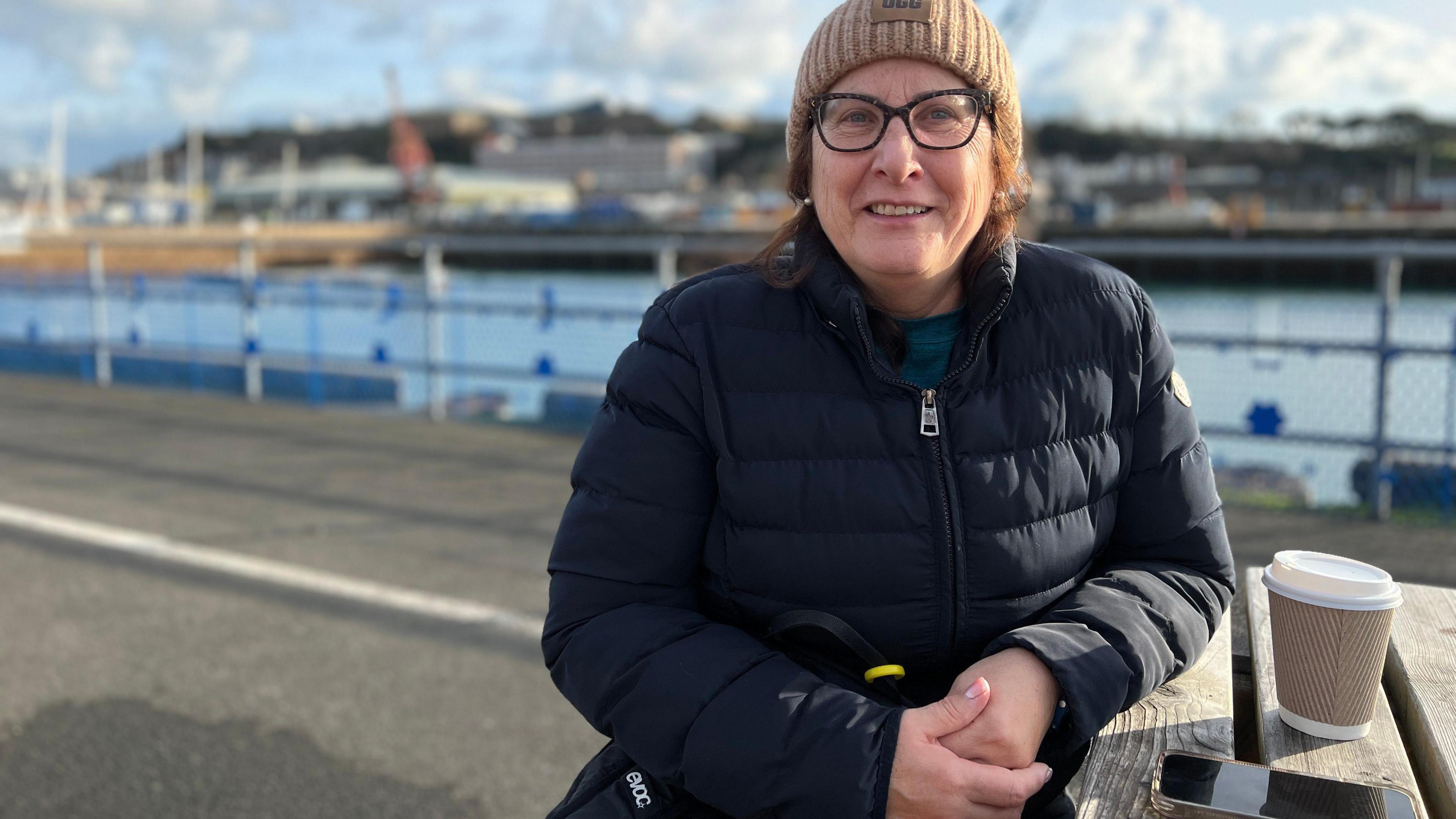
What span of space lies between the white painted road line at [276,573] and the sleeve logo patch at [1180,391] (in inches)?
91.1

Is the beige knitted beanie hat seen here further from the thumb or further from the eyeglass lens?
the thumb

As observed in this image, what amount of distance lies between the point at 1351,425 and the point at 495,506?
407cm

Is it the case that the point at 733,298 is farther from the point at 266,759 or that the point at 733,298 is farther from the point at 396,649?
the point at 396,649

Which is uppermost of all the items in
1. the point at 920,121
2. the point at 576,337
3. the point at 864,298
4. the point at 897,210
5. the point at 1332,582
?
the point at 920,121

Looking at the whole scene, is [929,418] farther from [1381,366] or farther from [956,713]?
[1381,366]

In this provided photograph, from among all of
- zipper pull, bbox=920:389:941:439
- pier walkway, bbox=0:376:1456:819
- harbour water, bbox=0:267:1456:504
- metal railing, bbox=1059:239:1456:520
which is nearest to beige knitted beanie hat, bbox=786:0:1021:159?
zipper pull, bbox=920:389:941:439

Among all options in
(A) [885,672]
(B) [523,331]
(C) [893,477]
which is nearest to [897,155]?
(C) [893,477]

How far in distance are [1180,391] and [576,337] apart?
224 inches

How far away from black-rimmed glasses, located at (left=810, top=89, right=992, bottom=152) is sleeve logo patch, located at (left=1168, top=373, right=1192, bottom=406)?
0.45 metres

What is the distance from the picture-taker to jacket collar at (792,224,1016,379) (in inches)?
58.4

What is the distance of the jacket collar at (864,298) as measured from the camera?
148 centimetres

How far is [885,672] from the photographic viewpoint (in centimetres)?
141

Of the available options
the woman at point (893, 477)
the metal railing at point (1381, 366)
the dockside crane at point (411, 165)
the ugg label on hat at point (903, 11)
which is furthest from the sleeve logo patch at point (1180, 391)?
the dockside crane at point (411, 165)

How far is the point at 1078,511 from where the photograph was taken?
1.52m
